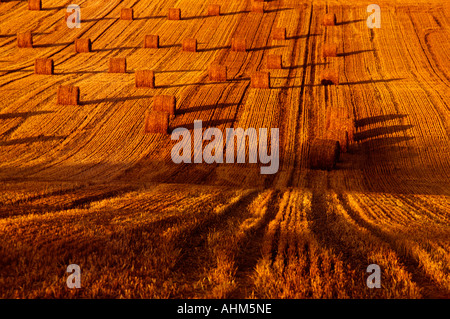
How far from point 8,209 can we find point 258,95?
15899 millimetres

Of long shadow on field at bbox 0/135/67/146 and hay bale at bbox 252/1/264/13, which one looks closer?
long shadow on field at bbox 0/135/67/146

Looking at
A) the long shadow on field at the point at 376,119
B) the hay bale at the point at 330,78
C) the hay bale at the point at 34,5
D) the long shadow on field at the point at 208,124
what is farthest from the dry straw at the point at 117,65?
the hay bale at the point at 34,5

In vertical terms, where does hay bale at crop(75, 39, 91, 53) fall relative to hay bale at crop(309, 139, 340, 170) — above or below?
above

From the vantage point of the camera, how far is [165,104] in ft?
67.5

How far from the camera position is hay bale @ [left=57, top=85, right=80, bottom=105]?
70.4 feet

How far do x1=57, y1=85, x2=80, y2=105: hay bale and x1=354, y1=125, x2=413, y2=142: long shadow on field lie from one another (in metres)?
11.2

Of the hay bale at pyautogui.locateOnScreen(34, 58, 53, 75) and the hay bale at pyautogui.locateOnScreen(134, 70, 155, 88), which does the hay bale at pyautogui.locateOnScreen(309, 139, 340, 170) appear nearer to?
the hay bale at pyautogui.locateOnScreen(134, 70, 155, 88)

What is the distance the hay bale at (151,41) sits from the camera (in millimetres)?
30250

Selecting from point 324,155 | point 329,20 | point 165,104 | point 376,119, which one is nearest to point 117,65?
point 165,104

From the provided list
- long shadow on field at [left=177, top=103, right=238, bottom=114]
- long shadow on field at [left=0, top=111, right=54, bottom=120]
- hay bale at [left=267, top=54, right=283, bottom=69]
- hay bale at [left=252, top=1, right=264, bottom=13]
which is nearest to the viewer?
long shadow on field at [left=0, top=111, right=54, bottom=120]

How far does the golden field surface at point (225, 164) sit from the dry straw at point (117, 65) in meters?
0.50

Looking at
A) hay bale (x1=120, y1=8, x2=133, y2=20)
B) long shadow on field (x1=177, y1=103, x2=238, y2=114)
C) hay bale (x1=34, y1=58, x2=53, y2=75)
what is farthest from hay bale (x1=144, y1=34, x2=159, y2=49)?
long shadow on field (x1=177, y1=103, x2=238, y2=114)

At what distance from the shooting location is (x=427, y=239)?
6969 millimetres

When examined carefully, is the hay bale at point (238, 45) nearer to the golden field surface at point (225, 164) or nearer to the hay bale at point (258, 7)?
the golden field surface at point (225, 164)
